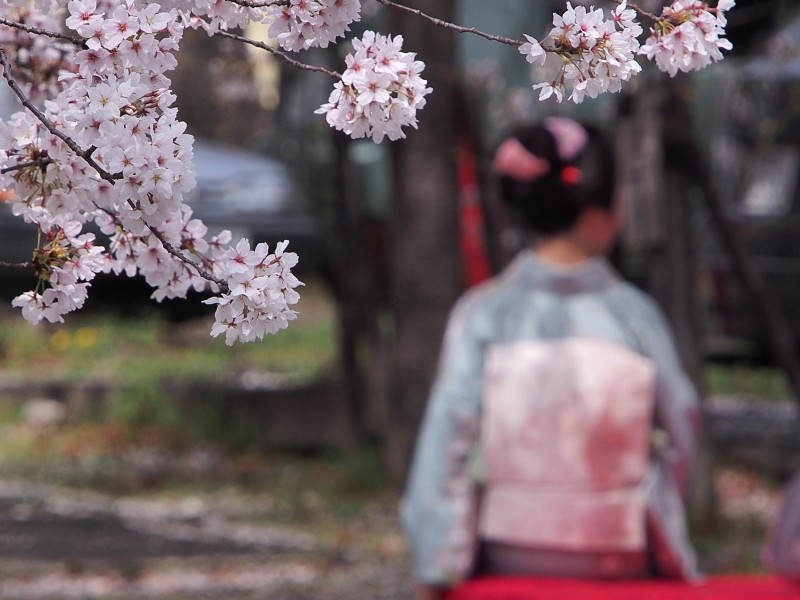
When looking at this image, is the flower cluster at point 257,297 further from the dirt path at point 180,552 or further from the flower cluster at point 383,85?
the dirt path at point 180,552

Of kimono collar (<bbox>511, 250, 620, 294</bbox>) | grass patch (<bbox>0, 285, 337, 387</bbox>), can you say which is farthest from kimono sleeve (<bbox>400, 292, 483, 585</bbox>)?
grass patch (<bbox>0, 285, 337, 387</bbox>)

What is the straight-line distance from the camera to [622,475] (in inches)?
137

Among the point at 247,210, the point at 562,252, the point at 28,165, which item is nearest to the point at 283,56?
the point at 28,165

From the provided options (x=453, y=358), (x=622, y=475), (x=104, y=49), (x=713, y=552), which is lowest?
(x=713, y=552)

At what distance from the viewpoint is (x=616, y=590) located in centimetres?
337

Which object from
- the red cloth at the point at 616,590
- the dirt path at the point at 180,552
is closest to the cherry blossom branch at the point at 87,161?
the red cloth at the point at 616,590

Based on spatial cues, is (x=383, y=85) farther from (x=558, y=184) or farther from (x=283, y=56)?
(x=558, y=184)

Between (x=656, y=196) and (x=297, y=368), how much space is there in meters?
5.45

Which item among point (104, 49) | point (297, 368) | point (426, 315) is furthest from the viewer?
point (297, 368)

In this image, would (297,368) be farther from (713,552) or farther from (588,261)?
(588,261)

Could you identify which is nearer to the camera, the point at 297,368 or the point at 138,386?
the point at 138,386

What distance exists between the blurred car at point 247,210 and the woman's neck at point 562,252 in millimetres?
7219

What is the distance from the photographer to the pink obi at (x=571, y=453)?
3.48 m

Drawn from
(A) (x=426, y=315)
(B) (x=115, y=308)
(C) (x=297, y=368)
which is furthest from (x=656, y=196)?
(B) (x=115, y=308)
